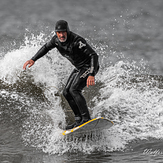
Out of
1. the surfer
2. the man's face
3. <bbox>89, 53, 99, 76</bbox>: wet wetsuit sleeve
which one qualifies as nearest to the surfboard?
→ the surfer

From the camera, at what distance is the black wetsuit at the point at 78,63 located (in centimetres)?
437

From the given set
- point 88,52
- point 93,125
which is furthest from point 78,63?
point 93,125

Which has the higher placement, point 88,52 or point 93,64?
point 88,52

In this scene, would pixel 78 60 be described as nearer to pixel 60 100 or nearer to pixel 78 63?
pixel 78 63

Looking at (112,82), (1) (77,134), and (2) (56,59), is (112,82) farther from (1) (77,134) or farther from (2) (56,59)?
(1) (77,134)

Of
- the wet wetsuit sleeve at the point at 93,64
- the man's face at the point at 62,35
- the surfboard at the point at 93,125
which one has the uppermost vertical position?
the man's face at the point at 62,35

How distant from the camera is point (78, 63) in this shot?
4.59 metres

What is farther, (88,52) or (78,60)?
(78,60)

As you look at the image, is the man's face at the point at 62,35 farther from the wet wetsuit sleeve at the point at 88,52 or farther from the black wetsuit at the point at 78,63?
the wet wetsuit sleeve at the point at 88,52

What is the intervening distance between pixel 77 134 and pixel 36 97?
2.28 meters

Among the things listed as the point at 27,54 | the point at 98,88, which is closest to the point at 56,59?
the point at 27,54

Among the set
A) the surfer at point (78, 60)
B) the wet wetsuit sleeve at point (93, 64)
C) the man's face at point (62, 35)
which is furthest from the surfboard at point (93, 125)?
the man's face at point (62, 35)

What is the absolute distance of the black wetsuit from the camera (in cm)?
437

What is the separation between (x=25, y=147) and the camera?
455 cm
